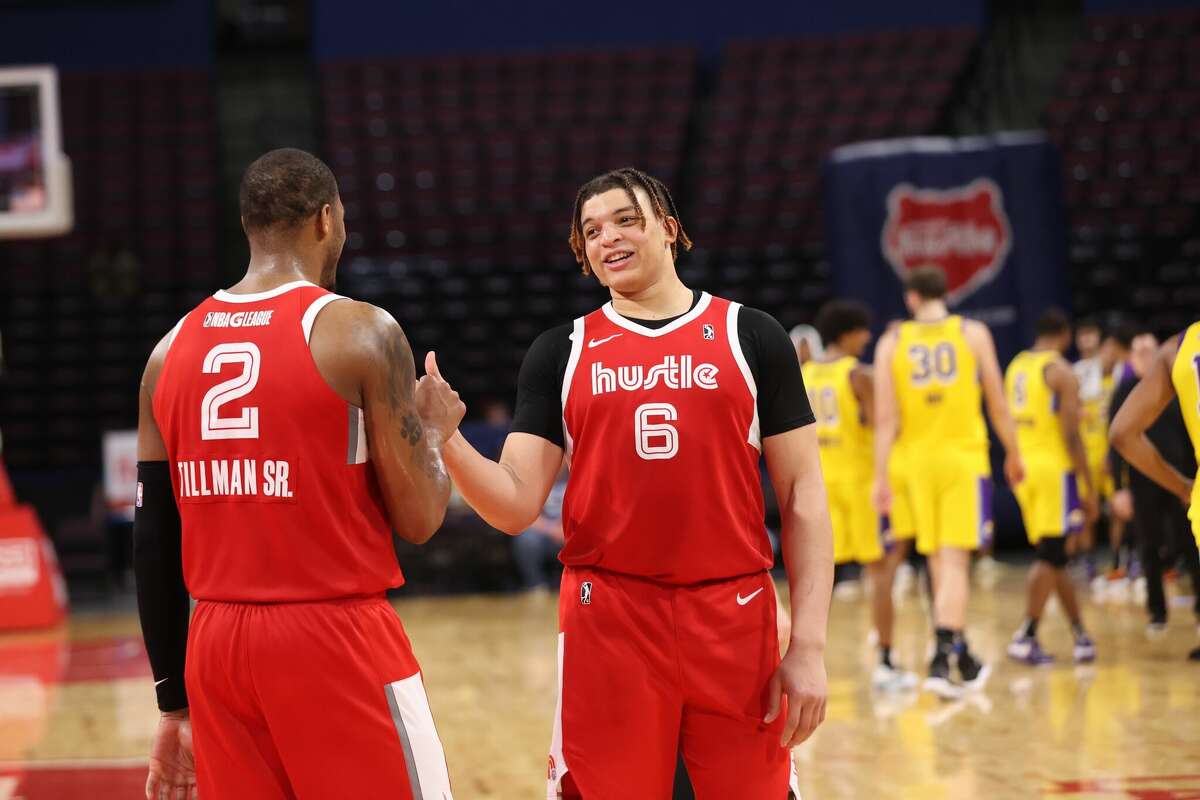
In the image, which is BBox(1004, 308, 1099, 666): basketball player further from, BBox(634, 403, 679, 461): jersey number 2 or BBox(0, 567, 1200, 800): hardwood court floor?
BBox(634, 403, 679, 461): jersey number 2

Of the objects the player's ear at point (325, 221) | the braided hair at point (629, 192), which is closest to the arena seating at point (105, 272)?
the braided hair at point (629, 192)

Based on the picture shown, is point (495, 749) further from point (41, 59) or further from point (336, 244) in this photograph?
point (41, 59)

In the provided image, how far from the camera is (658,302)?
9.14 feet

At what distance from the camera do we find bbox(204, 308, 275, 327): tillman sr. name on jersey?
2.36m

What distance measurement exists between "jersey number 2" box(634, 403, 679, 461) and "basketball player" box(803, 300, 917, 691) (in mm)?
4743

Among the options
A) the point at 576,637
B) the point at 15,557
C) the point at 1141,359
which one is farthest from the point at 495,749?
the point at 15,557

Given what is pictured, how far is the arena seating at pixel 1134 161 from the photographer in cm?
1464

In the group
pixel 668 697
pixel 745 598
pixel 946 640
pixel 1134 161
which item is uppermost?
pixel 1134 161

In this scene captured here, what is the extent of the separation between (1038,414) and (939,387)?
149 cm

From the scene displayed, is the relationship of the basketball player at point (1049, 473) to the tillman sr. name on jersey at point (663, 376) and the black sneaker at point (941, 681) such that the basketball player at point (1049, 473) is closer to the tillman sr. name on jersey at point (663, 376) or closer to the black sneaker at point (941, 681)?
the black sneaker at point (941, 681)

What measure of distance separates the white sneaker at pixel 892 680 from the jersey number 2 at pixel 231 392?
5.12 metres

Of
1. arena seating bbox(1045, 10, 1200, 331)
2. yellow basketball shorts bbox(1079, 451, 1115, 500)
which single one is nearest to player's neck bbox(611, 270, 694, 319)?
yellow basketball shorts bbox(1079, 451, 1115, 500)

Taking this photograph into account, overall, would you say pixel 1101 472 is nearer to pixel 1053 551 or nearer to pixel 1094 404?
pixel 1094 404

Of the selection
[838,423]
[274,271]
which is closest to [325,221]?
[274,271]
